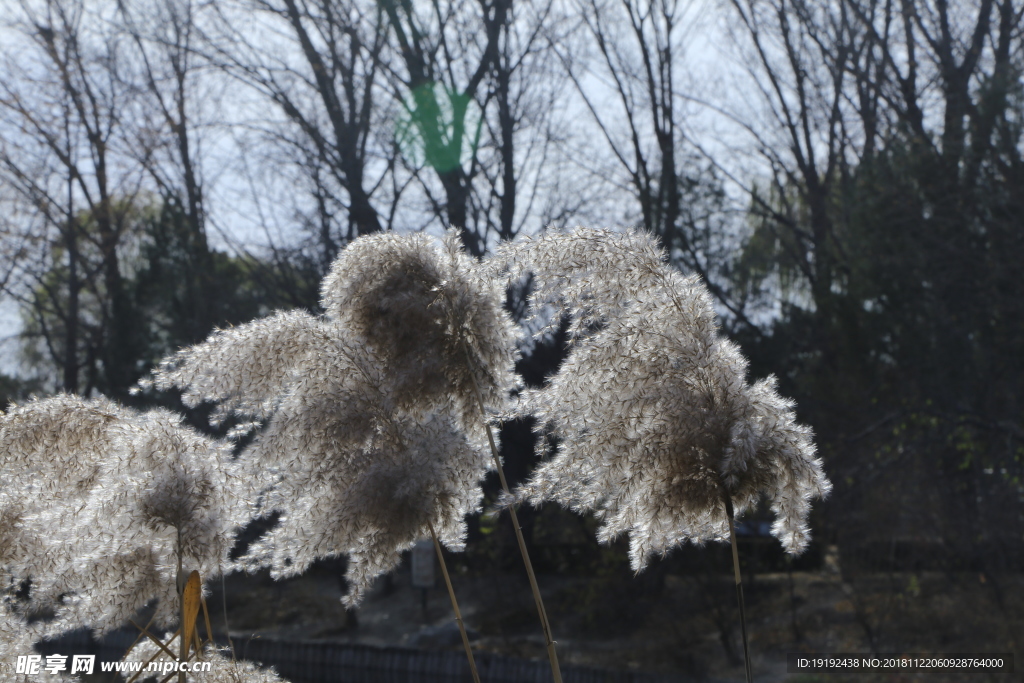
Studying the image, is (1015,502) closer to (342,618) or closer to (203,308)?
(342,618)

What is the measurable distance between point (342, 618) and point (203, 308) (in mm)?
5625

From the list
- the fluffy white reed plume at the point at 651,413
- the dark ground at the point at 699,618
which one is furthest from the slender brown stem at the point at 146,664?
the dark ground at the point at 699,618

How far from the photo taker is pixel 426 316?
2299 millimetres

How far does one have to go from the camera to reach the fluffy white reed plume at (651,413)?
2107mm

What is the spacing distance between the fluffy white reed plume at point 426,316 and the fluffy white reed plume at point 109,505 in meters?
0.60

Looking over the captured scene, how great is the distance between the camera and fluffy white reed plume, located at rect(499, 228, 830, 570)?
2.11 m

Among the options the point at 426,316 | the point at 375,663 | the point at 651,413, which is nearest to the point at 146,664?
→ the point at 426,316

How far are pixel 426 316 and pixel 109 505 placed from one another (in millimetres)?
1008

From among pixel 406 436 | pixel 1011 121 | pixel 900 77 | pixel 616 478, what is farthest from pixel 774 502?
pixel 900 77

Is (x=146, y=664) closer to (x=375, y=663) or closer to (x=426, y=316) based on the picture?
(x=426, y=316)

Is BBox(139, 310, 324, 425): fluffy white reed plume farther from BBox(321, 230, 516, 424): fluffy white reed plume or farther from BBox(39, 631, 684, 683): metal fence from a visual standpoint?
BBox(39, 631, 684, 683): metal fence

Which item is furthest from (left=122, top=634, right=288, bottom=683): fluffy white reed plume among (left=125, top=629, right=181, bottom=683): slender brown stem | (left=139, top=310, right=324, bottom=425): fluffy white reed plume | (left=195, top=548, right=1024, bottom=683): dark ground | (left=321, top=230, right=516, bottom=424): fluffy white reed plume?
(left=195, top=548, right=1024, bottom=683): dark ground

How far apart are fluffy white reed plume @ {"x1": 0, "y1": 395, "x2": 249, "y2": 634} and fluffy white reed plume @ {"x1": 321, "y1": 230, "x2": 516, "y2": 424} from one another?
602mm

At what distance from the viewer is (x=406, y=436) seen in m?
2.32
